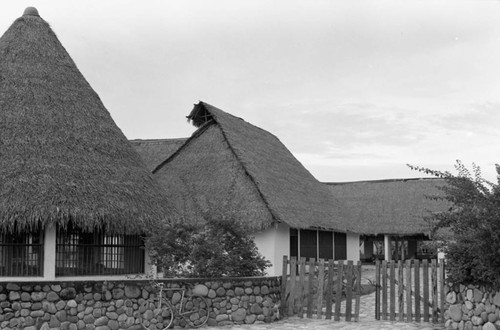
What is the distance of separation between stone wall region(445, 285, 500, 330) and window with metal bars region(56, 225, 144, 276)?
8.79 m

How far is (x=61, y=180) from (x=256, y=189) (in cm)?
930

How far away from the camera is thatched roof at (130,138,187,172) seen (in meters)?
33.2

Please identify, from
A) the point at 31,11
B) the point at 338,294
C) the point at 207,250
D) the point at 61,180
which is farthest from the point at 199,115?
the point at 338,294

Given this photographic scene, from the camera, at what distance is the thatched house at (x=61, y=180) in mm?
17016

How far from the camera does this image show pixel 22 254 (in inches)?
682

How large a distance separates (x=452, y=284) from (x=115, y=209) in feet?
28.1

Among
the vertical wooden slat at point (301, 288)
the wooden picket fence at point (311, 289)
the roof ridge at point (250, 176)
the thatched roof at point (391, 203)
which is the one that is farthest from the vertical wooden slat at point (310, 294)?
the thatched roof at point (391, 203)

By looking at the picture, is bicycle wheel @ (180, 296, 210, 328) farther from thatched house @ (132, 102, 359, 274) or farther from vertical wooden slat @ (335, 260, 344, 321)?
thatched house @ (132, 102, 359, 274)

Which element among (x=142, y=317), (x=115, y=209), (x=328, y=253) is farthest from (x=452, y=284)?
(x=328, y=253)

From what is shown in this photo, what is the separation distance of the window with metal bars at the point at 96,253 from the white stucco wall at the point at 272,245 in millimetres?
6480

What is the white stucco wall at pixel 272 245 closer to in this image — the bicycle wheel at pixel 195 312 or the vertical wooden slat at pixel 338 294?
the vertical wooden slat at pixel 338 294

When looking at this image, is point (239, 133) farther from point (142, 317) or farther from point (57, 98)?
point (142, 317)

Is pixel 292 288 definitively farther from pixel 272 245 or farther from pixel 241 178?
pixel 241 178

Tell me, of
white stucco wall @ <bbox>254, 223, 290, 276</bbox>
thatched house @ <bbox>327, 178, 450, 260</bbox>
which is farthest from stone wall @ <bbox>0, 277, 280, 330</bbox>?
thatched house @ <bbox>327, 178, 450, 260</bbox>
